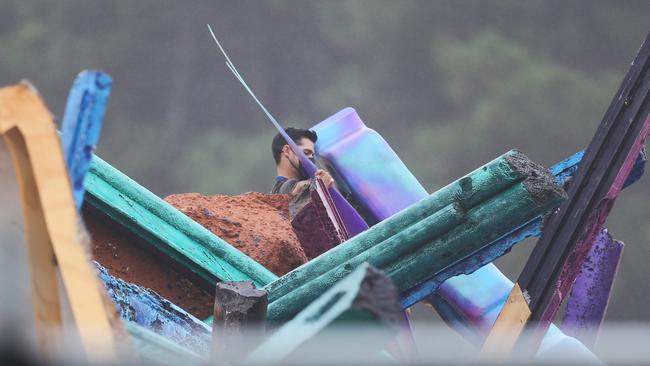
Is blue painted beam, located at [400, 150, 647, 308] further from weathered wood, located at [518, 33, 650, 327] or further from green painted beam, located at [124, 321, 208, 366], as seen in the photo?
green painted beam, located at [124, 321, 208, 366]

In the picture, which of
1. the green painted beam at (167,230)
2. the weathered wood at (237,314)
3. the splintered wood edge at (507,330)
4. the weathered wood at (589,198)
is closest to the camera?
the weathered wood at (237,314)

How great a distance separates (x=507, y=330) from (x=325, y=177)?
0.83 m

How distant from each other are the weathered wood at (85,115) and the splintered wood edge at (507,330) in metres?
0.71

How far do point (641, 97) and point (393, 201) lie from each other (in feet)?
1.80

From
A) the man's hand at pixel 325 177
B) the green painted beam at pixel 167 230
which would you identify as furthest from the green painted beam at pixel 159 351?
the man's hand at pixel 325 177

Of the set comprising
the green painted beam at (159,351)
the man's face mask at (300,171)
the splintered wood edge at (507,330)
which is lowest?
the green painted beam at (159,351)

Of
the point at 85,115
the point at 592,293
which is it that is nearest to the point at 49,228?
the point at 85,115

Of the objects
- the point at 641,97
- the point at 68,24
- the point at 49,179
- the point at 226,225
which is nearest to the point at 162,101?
the point at 68,24

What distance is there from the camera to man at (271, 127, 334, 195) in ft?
9.45

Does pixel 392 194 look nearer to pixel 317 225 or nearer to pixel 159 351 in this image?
pixel 317 225

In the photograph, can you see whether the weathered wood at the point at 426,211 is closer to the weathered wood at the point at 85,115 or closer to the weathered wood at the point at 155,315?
the weathered wood at the point at 155,315

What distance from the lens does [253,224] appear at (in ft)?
8.35

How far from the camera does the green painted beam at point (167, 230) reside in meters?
2.13

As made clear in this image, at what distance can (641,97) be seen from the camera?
2205 mm
